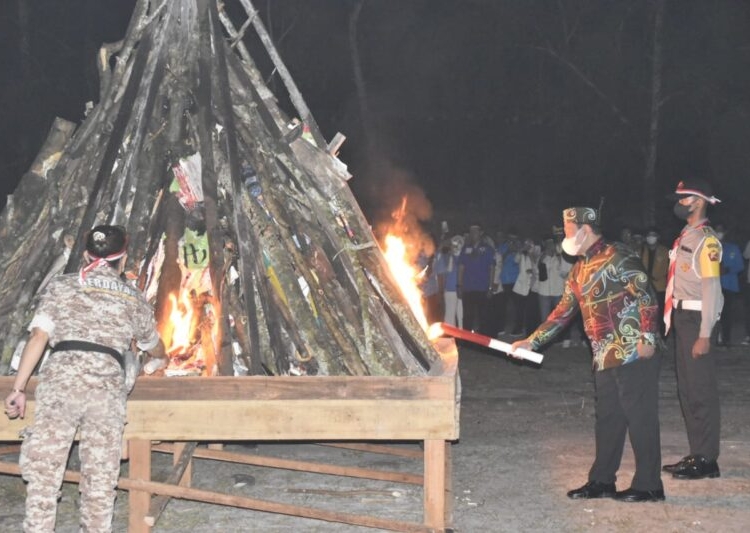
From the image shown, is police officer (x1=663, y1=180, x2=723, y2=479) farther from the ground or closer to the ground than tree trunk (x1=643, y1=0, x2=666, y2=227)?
closer to the ground

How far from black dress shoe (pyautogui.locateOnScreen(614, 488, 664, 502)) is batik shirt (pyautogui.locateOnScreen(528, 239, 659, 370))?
2.95ft

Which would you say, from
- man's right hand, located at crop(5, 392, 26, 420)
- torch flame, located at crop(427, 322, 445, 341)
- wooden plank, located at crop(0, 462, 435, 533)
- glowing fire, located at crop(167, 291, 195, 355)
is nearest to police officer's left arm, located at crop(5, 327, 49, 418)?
man's right hand, located at crop(5, 392, 26, 420)

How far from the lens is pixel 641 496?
21.3ft

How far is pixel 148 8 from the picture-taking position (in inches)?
276

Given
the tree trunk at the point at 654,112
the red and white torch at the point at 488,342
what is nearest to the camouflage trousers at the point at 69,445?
the red and white torch at the point at 488,342

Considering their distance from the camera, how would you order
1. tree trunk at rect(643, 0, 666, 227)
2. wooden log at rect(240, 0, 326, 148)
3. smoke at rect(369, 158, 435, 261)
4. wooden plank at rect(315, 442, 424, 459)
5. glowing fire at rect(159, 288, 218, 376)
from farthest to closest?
1. smoke at rect(369, 158, 435, 261)
2. tree trunk at rect(643, 0, 666, 227)
3. wooden plank at rect(315, 442, 424, 459)
4. wooden log at rect(240, 0, 326, 148)
5. glowing fire at rect(159, 288, 218, 376)

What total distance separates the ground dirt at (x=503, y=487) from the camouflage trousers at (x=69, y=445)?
1051 millimetres

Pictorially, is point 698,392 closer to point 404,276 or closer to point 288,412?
point 404,276

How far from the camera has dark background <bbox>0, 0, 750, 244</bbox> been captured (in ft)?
87.2

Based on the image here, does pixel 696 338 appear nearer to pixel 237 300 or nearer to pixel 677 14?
pixel 237 300

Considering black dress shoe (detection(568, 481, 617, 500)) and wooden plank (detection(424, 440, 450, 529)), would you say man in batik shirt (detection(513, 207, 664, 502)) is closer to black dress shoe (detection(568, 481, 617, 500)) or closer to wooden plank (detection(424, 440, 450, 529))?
black dress shoe (detection(568, 481, 617, 500))

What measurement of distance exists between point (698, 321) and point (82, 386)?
453 centimetres

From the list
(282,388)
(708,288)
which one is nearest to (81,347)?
(282,388)

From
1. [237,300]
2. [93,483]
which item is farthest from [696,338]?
[93,483]
